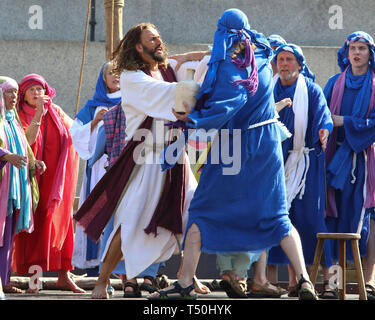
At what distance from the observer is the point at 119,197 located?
6.46 metres

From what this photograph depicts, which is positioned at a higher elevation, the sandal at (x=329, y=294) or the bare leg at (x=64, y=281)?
the sandal at (x=329, y=294)

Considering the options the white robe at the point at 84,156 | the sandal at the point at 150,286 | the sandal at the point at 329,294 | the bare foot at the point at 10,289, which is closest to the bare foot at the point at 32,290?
the bare foot at the point at 10,289

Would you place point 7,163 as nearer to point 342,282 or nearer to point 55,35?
point 342,282

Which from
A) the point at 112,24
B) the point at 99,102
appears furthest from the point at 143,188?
the point at 112,24

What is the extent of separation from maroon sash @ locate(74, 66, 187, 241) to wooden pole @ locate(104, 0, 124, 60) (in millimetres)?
3158

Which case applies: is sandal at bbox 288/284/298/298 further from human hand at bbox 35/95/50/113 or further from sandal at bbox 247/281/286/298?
human hand at bbox 35/95/50/113

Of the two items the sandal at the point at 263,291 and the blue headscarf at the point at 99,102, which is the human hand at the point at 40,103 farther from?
the sandal at the point at 263,291

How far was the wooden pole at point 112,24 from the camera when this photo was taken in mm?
9484

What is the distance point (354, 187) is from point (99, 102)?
2242 millimetres

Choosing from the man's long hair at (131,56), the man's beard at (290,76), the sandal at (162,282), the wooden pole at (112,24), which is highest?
the wooden pole at (112,24)

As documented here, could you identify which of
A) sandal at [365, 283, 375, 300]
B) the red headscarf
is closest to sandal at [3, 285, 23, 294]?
the red headscarf

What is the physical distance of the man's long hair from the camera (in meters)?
6.48

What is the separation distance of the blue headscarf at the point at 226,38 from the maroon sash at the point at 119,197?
2.23 feet

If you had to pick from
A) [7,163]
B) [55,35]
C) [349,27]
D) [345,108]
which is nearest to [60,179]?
[7,163]
